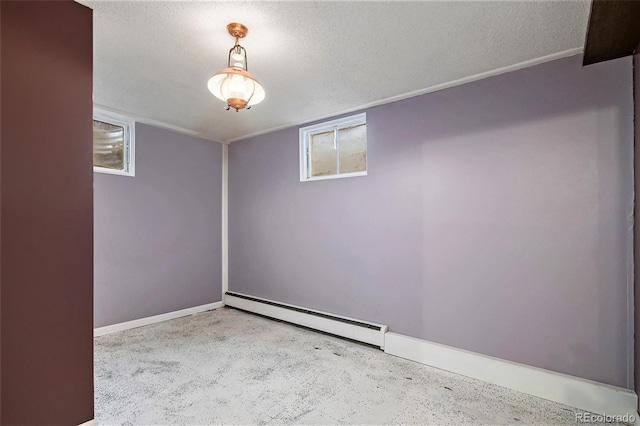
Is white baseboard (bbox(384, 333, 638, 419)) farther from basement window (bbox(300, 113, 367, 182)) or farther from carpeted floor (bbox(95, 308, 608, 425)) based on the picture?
basement window (bbox(300, 113, 367, 182))

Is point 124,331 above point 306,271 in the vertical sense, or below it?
below

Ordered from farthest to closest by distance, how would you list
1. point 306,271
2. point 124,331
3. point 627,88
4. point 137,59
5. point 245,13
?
point 306,271, point 124,331, point 137,59, point 627,88, point 245,13

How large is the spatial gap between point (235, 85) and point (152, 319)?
3318 millimetres

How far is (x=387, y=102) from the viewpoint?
315 centimetres

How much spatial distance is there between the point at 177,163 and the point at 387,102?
2952 millimetres

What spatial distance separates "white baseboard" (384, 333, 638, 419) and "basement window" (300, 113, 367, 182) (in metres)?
1.85

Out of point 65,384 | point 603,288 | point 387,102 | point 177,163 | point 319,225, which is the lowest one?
point 65,384

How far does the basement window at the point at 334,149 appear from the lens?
3.44m

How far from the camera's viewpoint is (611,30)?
5.71ft

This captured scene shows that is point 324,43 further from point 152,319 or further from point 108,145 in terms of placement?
point 152,319

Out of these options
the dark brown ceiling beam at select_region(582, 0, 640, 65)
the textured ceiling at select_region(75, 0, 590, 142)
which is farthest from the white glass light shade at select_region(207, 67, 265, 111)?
the dark brown ceiling beam at select_region(582, 0, 640, 65)

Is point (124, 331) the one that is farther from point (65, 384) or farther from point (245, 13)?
point (245, 13)

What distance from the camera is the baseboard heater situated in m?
3.09

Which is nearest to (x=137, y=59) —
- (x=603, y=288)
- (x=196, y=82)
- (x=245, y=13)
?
(x=196, y=82)
